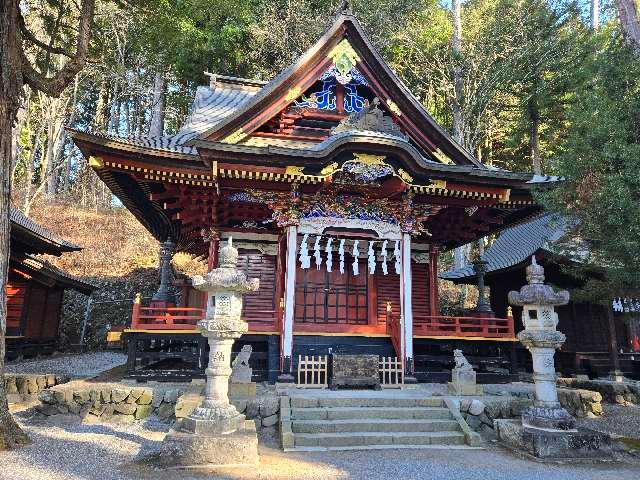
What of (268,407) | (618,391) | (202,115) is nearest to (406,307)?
(268,407)

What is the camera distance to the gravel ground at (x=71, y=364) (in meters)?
13.8

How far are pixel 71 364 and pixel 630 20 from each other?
1910cm

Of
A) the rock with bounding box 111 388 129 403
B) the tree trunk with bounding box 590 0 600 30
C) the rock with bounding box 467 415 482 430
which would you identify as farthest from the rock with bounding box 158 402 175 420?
the tree trunk with bounding box 590 0 600 30

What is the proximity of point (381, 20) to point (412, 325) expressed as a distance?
1940cm

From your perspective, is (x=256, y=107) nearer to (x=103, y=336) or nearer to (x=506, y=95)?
(x=103, y=336)

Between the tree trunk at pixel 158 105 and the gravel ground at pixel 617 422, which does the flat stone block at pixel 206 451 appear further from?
the tree trunk at pixel 158 105

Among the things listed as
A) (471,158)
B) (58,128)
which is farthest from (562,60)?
(58,128)

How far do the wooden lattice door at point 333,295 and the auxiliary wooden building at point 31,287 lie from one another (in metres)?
Result: 9.51

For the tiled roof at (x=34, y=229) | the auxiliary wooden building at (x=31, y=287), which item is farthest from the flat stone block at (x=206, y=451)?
the auxiliary wooden building at (x=31, y=287)

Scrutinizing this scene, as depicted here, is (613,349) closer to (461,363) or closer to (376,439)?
(461,363)

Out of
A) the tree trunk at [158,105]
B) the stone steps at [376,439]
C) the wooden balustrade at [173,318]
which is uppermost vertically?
the tree trunk at [158,105]

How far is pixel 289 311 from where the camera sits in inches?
393

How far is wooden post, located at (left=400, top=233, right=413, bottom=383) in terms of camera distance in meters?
10.2

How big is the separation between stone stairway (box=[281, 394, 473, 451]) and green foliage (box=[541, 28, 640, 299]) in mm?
4095
